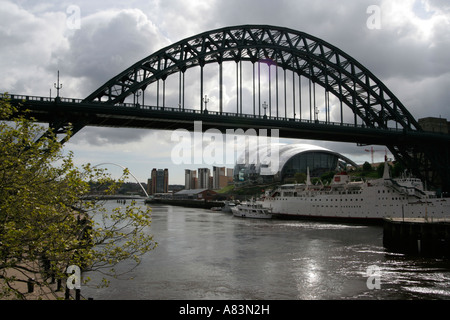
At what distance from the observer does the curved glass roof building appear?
131000mm

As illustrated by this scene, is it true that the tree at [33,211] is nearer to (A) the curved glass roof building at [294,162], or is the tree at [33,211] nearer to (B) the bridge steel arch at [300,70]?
(B) the bridge steel arch at [300,70]

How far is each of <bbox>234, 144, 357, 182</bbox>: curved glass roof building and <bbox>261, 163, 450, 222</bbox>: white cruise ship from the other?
65892 millimetres

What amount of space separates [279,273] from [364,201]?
34.9 m

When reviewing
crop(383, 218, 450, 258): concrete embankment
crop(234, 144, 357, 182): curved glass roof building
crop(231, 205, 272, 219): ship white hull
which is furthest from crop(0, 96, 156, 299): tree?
crop(234, 144, 357, 182): curved glass roof building

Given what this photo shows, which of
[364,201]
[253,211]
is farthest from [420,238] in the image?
[253,211]

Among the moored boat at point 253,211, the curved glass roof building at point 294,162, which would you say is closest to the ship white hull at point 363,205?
the moored boat at point 253,211

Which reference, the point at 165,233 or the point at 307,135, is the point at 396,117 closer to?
the point at 307,135

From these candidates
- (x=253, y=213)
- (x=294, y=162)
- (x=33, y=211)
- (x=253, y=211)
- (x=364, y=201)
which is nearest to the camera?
(x=33, y=211)

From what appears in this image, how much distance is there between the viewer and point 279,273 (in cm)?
2166

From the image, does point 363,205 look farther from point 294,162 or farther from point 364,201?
point 294,162

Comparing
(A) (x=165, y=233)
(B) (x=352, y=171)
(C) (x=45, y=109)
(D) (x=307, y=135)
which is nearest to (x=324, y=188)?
(D) (x=307, y=135)

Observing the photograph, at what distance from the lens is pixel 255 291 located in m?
18.1

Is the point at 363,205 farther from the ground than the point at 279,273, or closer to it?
farther from the ground

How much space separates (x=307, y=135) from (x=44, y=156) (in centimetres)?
5888
